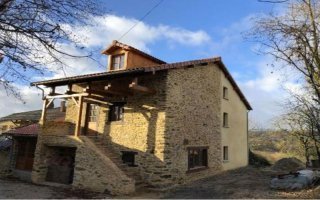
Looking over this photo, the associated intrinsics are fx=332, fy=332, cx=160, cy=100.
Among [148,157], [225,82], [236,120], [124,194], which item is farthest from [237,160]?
[124,194]

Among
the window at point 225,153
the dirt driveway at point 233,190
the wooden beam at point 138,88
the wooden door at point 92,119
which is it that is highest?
the wooden beam at point 138,88

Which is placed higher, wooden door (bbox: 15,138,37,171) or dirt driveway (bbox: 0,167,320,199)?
wooden door (bbox: 15,138,37,171)

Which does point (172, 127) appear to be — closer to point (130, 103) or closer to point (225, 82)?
point (130, 103)

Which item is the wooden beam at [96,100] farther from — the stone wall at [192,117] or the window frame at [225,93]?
the window frame at [225,93]

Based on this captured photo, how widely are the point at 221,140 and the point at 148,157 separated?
6.62 metres

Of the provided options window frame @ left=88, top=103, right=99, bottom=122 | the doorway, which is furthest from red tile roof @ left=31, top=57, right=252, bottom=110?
the doorway

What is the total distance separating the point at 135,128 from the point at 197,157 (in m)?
3.98

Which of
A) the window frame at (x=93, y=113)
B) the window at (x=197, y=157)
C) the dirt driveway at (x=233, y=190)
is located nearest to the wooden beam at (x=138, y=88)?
the window at (x=197, y=157)

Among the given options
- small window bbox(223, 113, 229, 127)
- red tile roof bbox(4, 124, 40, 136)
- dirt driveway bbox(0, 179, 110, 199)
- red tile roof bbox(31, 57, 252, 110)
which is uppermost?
red tile roof bbox(31, 57, 252, 110)

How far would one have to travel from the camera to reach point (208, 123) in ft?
61.6

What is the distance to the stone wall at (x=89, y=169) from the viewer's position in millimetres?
13531

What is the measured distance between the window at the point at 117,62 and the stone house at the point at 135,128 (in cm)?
6

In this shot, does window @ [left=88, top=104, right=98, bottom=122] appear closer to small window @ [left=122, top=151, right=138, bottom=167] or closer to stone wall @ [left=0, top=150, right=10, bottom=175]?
small window @ [left=122, top=151, right=138, bottom=167]

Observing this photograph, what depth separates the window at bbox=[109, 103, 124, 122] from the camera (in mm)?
17141
